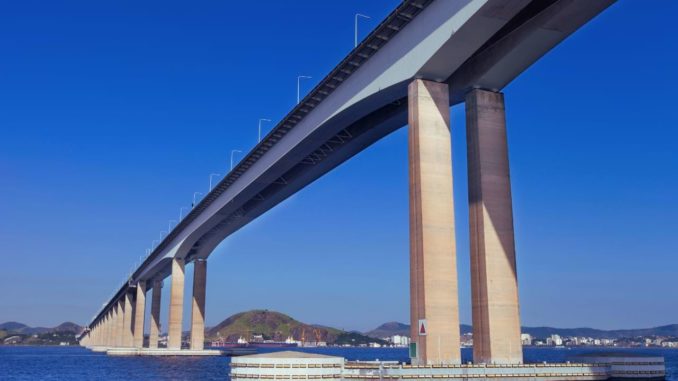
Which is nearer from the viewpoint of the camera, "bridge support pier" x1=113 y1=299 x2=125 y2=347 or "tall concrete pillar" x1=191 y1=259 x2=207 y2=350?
"tall concrete pillar" x1=191 y1=259 x2=207 y2=350

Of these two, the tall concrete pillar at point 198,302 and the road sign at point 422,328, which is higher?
the tall concrete pillar at point 198,302

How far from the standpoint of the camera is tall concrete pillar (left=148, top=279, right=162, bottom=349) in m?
154

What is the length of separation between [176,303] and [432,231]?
89.9m

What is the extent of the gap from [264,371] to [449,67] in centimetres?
2090

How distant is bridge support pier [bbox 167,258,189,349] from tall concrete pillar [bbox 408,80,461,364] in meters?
86.0

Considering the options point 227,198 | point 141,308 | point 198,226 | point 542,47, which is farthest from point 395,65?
point 141,308

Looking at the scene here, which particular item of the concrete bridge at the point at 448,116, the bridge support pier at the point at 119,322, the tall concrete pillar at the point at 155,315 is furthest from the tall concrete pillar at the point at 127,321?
the concrete bridge at the point at 448,116

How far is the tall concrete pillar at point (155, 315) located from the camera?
6053 inches

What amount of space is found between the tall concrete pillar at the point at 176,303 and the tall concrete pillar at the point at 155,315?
3096 centimetres

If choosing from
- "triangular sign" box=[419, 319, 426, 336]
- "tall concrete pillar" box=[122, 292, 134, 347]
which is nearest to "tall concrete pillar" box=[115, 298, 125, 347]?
"tall concrete pillar" box=[122, 292, 134, 347]

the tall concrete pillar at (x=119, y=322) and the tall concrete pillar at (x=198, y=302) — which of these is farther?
the tall concrete pillar at (x=119, y=322)

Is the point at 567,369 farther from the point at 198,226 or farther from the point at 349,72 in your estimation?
the point at 198,226

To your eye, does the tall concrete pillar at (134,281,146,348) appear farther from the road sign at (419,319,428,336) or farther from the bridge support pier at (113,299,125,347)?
the road sign at (419,319,428,336)

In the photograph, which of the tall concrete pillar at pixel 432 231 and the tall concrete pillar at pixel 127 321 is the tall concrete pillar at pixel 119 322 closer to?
the tall concrete pillar at pixel 127 321
